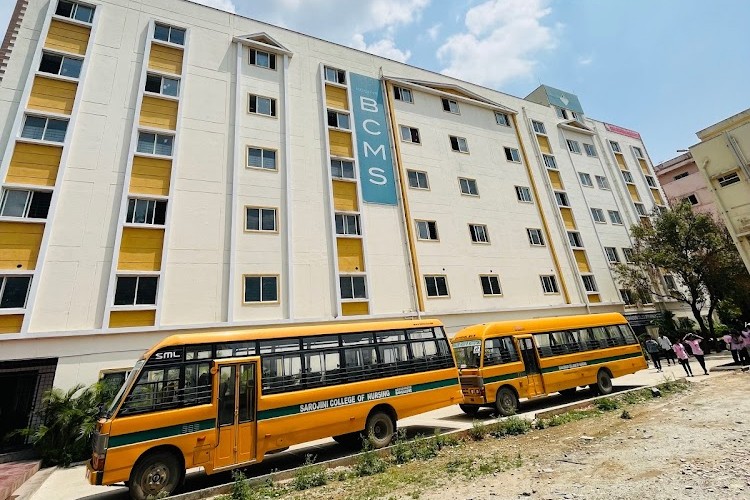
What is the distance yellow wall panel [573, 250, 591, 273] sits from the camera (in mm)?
26094

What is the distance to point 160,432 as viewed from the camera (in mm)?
7309

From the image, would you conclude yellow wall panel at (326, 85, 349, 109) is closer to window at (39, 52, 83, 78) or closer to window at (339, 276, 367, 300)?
window at (339, 276, 367, 300)

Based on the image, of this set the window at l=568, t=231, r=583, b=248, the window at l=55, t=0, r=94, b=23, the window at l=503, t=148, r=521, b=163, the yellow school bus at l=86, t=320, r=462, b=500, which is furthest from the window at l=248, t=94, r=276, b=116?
the window at l=568, t=231, r=583, b=248

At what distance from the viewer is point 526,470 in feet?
22.2

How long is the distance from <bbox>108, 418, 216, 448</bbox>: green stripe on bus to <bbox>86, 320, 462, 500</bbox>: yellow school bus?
2cm

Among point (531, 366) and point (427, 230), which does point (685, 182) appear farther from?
point (531, 366)

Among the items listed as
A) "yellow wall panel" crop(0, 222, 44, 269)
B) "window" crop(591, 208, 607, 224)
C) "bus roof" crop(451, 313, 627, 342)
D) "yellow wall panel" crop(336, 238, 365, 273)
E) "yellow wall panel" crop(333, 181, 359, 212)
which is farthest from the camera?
"window" crop(591, 208, 607, 224)

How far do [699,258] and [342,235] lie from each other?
2434 centimetres

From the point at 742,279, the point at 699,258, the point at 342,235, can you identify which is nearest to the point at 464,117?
the point at 342,235

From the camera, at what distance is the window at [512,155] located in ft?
90.0

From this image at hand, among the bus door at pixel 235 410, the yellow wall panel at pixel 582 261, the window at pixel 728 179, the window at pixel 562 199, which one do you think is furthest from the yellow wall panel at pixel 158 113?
the window at pixel 728 179

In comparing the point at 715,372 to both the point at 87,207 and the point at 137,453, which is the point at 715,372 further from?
the point at 87,207

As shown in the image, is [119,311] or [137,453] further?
[119,311]

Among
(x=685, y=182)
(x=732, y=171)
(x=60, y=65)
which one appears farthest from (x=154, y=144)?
(x=685, y=182)
